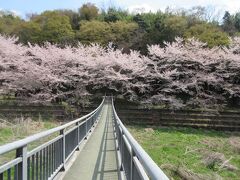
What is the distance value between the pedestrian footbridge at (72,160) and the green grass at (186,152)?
3.07 meters

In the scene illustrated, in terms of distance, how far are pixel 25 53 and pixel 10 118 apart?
10521mm

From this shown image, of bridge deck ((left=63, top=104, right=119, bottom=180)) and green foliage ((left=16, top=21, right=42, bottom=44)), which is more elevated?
green foliage ((left=16, top=21, right=42, bottom=44))

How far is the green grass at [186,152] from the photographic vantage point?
1372cm

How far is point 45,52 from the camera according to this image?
1496 inches

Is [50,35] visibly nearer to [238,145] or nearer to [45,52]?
[45,52]

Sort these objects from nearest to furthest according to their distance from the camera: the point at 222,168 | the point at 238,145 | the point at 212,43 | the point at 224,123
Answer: the point at 222,168, the point at 238,145, the point at 224,123, the point at 212,43

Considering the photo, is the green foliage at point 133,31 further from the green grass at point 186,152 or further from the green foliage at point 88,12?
the green grass at point 186,152

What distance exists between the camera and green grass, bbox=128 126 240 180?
13719 millimetres

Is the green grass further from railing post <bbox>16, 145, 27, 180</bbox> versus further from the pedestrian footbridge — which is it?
railing post <bbox>16, 145, 27, 180</bbox>

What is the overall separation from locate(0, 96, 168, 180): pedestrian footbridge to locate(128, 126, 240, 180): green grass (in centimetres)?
307

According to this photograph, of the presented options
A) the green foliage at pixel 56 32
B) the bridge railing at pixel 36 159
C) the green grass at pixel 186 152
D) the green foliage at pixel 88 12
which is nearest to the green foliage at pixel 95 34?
the green foliage at pixel 56 32

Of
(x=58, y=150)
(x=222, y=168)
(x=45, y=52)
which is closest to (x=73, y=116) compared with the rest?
(x=45, y=52)

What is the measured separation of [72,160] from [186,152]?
31.8 feet

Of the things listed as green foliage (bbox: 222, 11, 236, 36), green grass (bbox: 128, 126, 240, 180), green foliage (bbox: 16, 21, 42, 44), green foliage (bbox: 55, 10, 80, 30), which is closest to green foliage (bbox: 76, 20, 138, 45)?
green foliage (bbox: 16, 21, 42, 44)
